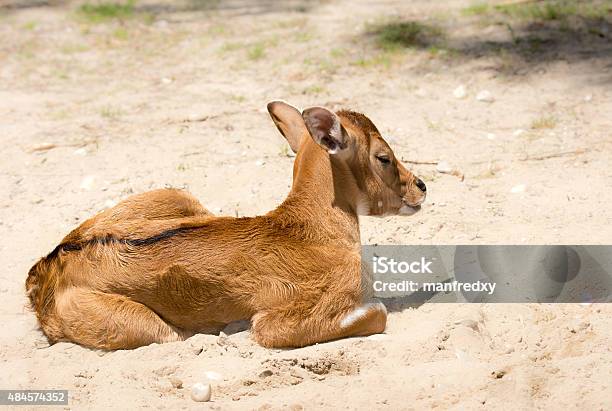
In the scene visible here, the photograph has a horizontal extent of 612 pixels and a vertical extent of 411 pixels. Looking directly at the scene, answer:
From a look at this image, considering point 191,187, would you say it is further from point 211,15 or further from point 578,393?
point 211,15

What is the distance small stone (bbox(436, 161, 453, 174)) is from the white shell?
144 inches

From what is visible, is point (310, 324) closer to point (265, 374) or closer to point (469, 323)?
point (265, 374)

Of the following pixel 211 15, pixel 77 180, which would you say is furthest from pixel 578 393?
pixel 211 15

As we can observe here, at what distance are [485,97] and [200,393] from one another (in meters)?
5.54

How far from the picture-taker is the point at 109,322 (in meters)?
5.77

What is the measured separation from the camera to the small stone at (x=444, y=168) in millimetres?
8234

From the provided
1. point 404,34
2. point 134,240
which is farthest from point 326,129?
point 404,34

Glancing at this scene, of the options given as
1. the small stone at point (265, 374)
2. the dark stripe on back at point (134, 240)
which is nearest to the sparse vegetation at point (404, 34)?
the dark stripe on back at point (134, 240)

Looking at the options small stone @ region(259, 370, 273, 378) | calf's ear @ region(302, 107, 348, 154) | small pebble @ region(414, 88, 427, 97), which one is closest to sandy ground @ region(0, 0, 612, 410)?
small stone @ region(259, 370, 273, 378)

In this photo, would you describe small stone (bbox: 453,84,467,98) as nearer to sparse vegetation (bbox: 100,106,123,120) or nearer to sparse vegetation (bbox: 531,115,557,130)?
sparse vegetation (bbox: 531,115,557,130)

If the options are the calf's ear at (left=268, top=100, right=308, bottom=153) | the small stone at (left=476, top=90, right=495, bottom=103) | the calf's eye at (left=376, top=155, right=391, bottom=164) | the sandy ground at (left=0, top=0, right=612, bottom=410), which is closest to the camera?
the sandy ground at (left=0, top=0, right=612, bottom=410)

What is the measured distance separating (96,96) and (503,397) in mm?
→ 6788

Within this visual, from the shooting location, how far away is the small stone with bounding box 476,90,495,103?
31.8 ft

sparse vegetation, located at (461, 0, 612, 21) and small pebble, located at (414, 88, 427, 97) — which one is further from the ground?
sparse vegetation, located at (461, 0, 612, 21)
